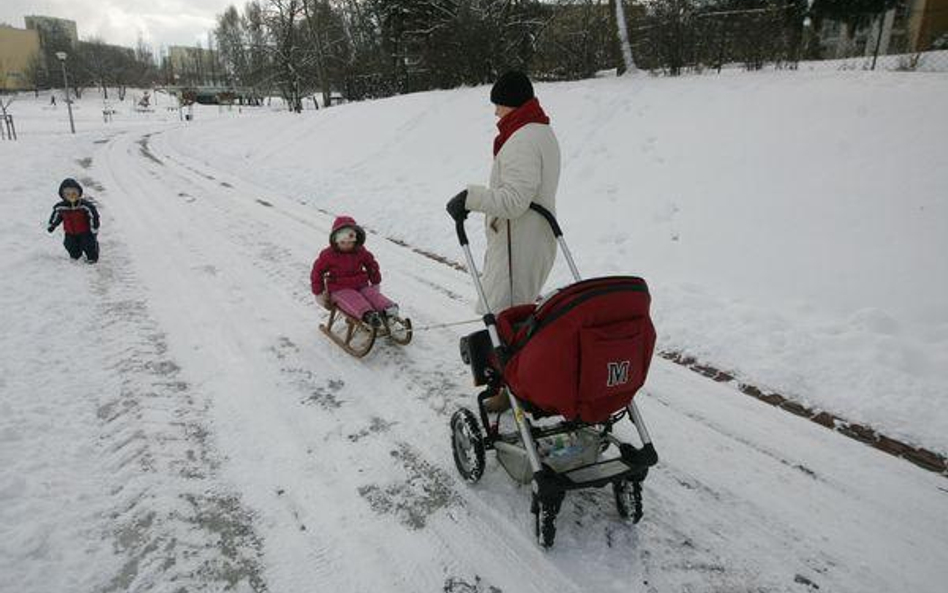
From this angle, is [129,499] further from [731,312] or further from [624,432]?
[731,312]

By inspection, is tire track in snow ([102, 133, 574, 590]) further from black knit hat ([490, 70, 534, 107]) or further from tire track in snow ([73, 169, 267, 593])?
black knit hat ([490, 70, 534, 107])

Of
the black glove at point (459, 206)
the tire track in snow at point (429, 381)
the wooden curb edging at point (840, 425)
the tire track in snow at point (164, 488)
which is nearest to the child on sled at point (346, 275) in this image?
the tire track in snow at point (429, 381)

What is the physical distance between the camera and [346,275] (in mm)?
5316

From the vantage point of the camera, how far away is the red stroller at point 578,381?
97.9 inches

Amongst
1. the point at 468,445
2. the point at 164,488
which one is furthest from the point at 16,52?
the point at 468,445

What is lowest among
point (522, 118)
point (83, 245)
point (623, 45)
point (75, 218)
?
point (83, 245)

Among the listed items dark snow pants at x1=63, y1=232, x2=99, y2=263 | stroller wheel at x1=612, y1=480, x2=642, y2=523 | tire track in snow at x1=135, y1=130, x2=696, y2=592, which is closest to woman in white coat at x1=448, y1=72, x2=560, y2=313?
tire track in snow at x1=135, y1=130, x2=696, y2=592

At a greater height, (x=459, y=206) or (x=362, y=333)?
(x=459, y=206)

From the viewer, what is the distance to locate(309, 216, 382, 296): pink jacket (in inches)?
204

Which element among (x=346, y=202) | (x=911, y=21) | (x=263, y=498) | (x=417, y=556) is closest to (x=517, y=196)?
(x=417, y=556)

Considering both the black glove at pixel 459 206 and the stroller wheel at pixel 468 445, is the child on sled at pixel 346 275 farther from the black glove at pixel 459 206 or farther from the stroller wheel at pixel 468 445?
the black glove at pixel 459 206

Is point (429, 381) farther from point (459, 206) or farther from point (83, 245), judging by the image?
point (83, 245)

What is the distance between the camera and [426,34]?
20078 mm

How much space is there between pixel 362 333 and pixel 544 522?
321 centimetres
